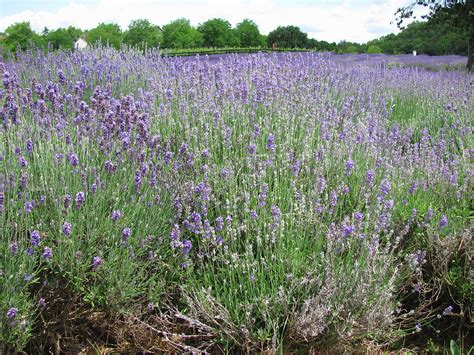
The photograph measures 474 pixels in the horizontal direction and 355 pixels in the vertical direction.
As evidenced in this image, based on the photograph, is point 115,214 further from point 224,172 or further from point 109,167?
point 224,172

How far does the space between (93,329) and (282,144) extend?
1.61 meters

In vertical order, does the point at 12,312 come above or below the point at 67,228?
below

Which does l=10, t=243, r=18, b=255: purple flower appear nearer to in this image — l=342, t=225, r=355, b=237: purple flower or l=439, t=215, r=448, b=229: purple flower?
l=342, t=225, r=355, b=237: purple flower

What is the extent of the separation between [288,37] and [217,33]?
4419mm

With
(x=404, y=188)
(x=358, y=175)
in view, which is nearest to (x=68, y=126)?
(x=358, y=175)

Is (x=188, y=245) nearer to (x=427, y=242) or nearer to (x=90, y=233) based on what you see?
(x=90, y=233)

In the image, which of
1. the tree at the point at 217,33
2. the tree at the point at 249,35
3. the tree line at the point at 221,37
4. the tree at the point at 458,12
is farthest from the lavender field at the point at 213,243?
the tree at the point at 249,35

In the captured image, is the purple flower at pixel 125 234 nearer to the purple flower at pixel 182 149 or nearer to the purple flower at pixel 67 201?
the purple flower at pixel 67 201

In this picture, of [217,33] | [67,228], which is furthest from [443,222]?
[217,33]

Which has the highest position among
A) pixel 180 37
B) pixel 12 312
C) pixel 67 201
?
pixel 180 37

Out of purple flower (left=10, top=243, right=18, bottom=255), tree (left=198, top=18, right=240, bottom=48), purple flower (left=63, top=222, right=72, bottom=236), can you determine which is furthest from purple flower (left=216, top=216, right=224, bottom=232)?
tree (left=198, top=18, right=240, bottom=48)

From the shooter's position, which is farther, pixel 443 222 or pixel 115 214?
pixel 443 222

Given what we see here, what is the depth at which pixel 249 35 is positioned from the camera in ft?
107

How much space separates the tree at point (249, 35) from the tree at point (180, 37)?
195 inches
